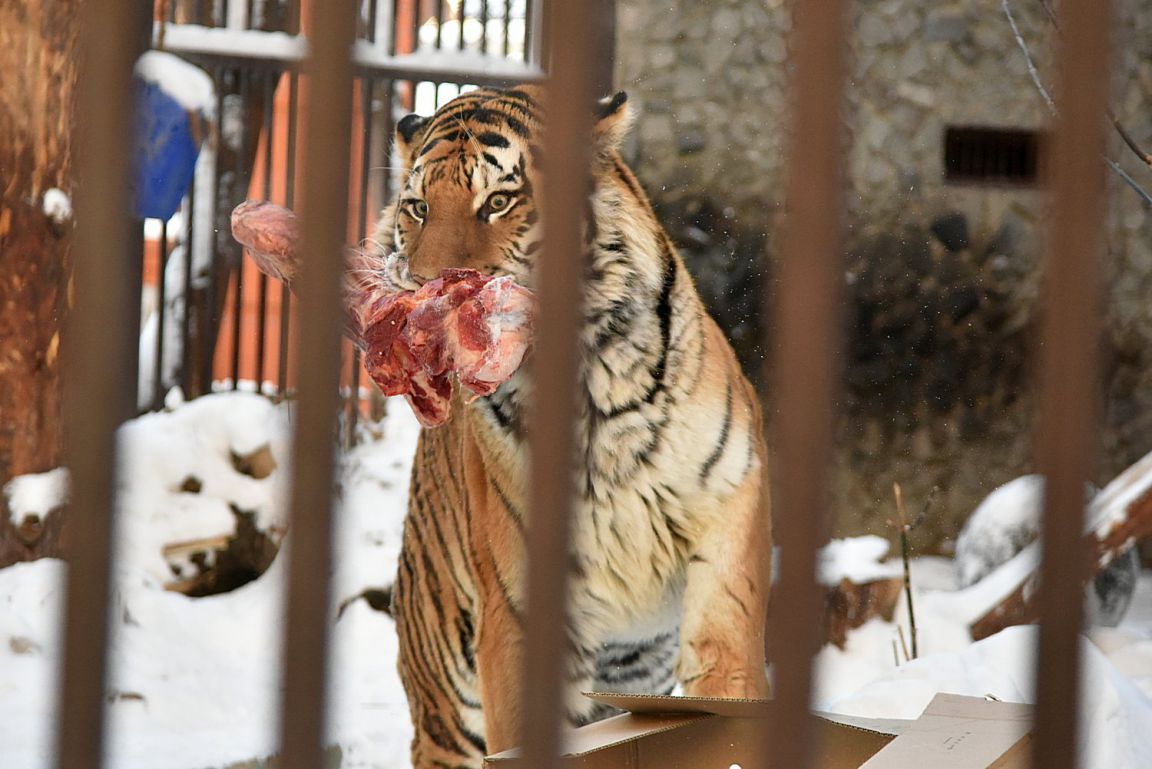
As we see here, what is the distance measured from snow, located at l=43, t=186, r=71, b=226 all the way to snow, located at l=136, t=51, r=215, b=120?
43cm

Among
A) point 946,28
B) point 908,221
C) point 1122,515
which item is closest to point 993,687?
point 1122,515

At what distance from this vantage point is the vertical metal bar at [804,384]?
1.82 feet

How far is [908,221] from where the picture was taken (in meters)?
5.38

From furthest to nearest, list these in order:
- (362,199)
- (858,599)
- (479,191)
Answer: (362,199) → (858,599) → (479,191)

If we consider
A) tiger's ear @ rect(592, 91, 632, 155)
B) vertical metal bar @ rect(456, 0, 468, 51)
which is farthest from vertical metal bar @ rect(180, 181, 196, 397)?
tiger's ear @ rect(592, 91, 632, 155)

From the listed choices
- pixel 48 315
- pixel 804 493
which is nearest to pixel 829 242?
pixel 804 493

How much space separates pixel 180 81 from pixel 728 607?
2605 mm

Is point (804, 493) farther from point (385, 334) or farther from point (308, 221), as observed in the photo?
point (385, 334)

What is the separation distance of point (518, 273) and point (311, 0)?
158 cm

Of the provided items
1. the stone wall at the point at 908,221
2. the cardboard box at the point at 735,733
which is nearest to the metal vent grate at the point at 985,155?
the stone wall at the point at 908,221

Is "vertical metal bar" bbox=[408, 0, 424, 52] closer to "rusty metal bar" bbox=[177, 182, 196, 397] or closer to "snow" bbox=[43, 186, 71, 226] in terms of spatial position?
"rusty metal bar" bbox=[177, 182, 196, 397]

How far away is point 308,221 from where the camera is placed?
23.0 inches

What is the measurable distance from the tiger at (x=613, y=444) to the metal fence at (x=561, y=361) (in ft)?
4.80

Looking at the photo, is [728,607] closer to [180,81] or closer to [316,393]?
[316,393]
